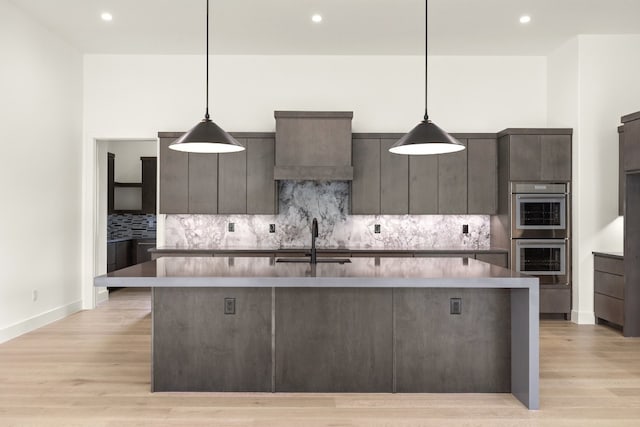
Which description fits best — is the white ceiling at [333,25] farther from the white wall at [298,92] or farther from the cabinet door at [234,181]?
the cabinet door at [234,181]

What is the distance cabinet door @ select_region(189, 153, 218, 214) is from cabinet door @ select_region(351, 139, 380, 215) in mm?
1736

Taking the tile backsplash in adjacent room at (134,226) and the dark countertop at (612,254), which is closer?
the dark countertop at (612,254)

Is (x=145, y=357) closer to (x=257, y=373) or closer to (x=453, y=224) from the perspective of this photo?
(x=257, y=373)

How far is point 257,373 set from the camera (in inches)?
135

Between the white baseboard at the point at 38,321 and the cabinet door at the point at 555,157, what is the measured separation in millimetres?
5959

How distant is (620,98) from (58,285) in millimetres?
7032

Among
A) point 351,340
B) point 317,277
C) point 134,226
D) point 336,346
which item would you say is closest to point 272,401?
point 336,346

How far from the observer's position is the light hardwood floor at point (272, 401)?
3.01m

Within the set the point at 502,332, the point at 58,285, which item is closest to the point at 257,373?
the point at 502,332

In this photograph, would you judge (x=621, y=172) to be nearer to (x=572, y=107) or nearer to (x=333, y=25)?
(x=572, y=107)

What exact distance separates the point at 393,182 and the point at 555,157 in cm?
192

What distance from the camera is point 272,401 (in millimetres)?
3287

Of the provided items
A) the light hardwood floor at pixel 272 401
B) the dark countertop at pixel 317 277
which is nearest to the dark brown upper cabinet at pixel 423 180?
the light hardwood floor at pixel 272 401

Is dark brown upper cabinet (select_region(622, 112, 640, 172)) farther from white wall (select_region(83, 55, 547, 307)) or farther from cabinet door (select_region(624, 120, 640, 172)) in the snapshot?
white wall (select_region(83, 55, 547, 307))
